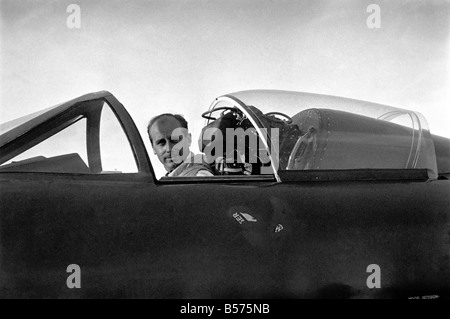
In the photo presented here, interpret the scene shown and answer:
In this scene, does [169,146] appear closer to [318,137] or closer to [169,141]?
[169,141]

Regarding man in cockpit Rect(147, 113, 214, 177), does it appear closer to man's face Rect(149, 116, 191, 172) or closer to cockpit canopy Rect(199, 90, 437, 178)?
man's face Rect(149, 116, 191, 172)

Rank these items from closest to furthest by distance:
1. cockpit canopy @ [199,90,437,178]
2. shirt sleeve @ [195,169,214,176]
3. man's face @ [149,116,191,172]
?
cockpit canopy @ [199,90,437,178]
shirt sleeve @ [195,169,214,176]
man's face @ [149,116,191,172]

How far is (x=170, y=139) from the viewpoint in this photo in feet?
11.3

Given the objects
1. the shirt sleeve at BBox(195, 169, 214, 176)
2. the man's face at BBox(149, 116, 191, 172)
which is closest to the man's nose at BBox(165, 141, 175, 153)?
the man's face at BBox(149, 116, 191, 172)

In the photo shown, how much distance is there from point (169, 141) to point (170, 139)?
2 cm

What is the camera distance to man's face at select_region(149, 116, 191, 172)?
3.35 m

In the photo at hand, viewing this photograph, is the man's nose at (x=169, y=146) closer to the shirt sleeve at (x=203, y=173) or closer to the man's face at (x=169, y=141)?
the man's face at (x=169, y=141)

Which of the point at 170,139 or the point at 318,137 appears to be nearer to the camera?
the point at 318,137

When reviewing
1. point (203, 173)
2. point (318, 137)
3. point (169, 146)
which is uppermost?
point (169, 146)

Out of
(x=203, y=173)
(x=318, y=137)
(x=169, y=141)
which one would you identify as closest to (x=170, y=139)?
(x=169, y=141)

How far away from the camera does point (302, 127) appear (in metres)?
2.75

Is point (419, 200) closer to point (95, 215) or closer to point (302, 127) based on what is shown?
point (302, 127)
